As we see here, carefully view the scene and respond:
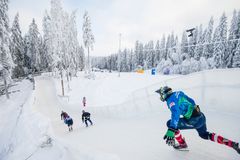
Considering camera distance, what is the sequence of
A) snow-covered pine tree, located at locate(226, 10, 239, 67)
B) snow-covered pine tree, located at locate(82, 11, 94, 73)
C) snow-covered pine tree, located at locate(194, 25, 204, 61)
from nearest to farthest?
snow-covered pine tree, located at locate(82, 11, 94, 73) < snow-covered pine tree, located at locate(226, 10, 239, 67) < snow-covered pine tree, located at locate(194, 25, 204, 61)

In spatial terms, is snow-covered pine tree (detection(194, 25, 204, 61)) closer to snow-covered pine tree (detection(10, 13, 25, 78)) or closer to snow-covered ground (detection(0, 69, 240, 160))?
snow-covered ground (detection(0, 69, 240, 160))

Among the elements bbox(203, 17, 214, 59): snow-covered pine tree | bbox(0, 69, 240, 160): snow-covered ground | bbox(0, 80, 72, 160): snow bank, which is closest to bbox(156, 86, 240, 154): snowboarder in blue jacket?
bbox(0, 69, 240, 160): snow-covered ground

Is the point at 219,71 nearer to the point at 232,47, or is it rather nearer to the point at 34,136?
the point at 34,136

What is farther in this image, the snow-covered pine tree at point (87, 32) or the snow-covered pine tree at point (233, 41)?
the snow-covered pine tree at point (233, 41)

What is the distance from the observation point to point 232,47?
138ft

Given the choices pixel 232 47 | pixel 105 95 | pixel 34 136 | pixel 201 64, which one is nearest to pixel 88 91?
pixel 105 95

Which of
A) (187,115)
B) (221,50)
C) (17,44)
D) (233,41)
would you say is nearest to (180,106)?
(187,115)

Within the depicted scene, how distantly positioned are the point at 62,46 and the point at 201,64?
39.8m

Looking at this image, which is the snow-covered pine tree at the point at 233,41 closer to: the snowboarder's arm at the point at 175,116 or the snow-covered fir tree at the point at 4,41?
the snowboarder's arm at the point at 175,116

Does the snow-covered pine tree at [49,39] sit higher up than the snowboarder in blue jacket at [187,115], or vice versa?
the snow-covered pine tree at [49,39]

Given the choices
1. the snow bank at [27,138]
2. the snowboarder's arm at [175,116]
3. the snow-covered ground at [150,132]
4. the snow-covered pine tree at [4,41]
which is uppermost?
the snow-covered pine tree at [4,41]

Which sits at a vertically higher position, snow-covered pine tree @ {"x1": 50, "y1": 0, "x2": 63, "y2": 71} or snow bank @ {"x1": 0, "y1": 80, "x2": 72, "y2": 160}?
snow-covered pine tree @ {"x1": 50, "y1": 0, "x2": 63, "y2": 71}

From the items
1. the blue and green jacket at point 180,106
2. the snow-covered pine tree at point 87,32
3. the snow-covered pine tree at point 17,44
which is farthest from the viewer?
the snow-covered pine tree at point 87,32

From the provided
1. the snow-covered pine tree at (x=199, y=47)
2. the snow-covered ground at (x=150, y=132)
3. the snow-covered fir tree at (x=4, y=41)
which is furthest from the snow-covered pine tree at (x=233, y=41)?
the snow-covered fir tree at (x=4, y=41)
